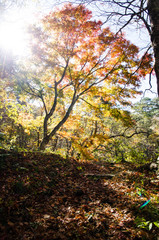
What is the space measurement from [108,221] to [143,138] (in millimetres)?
19261

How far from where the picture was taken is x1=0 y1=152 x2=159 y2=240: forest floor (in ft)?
7.23

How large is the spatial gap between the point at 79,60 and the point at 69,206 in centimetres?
757

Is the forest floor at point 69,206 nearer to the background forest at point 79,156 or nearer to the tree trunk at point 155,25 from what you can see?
the background forest at point 79,156

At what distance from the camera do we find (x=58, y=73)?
8180 mm

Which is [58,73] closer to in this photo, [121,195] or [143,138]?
[121,195]

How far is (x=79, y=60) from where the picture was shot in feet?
25.1

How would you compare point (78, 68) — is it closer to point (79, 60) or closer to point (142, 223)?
point (79, 60)

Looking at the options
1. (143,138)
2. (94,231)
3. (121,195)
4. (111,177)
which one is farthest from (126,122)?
(143,138)

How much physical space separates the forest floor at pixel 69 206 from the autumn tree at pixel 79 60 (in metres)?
4.23

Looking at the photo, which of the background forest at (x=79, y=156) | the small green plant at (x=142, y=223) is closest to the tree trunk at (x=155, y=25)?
the background forest at (x=79, y=156)

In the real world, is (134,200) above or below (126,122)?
below

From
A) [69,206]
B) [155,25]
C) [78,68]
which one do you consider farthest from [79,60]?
[69,206]

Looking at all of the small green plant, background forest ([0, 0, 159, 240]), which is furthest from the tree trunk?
the small green plant

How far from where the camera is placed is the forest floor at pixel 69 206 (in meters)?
2.20
